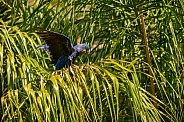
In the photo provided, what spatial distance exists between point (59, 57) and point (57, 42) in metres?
0.09

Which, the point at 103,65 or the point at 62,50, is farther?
the point at 62,50

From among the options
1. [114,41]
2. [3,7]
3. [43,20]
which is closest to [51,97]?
[114,41]

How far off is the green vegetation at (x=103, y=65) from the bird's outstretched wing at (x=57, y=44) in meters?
0.06

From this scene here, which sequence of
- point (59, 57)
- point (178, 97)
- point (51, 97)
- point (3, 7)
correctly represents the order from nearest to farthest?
point (51, 97)
point (59, 57)
point (178, 97)
point (3, 7)

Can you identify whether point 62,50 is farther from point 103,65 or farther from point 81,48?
point 103,65

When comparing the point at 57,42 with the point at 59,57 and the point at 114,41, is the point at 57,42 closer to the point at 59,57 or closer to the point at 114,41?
the point at 59,57

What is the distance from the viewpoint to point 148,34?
218cm

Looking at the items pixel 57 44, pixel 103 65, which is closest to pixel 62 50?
pixel 57 44

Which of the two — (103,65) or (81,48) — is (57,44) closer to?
(81,48)

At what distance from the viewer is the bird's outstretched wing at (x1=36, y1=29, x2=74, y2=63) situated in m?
1.74

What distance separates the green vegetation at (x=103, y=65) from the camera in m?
1.62

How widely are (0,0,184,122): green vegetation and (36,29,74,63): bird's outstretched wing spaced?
0.06m

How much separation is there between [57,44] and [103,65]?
0.20 m

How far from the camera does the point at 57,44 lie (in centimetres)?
183
